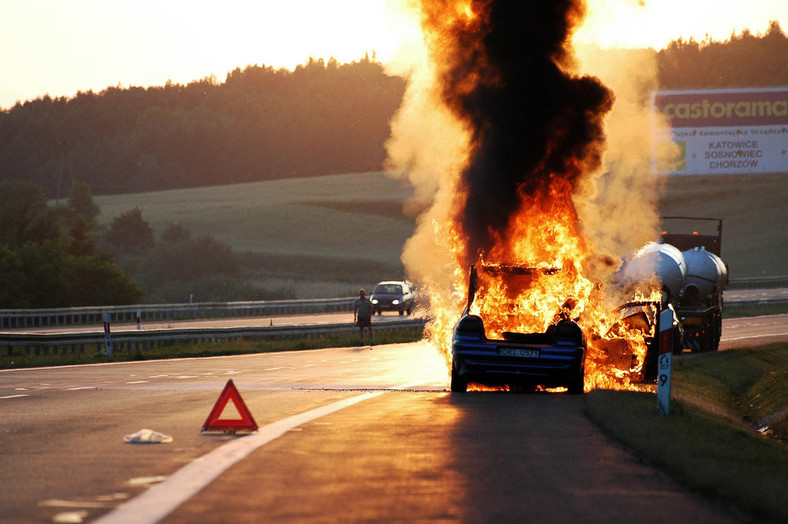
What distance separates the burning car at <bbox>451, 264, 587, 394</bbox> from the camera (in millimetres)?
18250

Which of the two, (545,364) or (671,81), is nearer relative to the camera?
(545,364)

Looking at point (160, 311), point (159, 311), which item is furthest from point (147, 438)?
point (159, 311)

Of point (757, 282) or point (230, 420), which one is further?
point (757, 282)

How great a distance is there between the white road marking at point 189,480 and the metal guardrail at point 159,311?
30.8 meters

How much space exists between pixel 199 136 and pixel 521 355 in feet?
490

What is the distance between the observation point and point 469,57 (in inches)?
973

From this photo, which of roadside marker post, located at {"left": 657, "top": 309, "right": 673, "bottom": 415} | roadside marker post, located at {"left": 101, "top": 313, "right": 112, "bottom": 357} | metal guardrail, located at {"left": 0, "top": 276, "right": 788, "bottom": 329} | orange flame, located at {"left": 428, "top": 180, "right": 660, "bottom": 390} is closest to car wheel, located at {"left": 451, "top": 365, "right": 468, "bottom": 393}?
orange flame, located at {"left": 428, "top": 180, "right": 660, "bottom": 390}

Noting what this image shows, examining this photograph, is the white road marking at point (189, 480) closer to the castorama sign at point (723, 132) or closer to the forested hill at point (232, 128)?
the castorama sign at point (723, 132)

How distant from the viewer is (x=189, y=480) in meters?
9.39

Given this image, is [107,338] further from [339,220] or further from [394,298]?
[339,220]

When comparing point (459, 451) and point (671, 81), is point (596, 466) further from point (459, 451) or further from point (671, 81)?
point (671, 81)

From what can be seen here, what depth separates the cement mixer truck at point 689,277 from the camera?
33.9m

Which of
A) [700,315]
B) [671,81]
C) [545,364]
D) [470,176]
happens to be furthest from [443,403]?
[671,81]

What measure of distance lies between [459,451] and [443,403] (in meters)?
5.50
